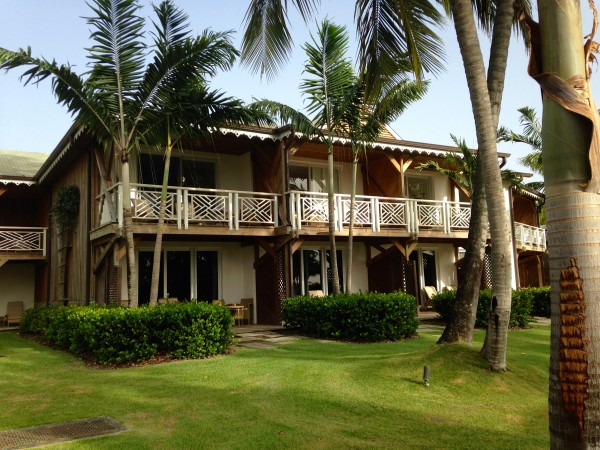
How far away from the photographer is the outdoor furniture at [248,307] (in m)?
16.5

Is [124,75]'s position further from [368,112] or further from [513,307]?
[513,307]

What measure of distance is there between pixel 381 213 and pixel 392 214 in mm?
342

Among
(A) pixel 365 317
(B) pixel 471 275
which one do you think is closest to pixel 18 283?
(A) pixel 365 317

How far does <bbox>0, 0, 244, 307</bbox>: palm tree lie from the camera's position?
10797mm

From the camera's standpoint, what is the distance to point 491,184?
6715 millimetres

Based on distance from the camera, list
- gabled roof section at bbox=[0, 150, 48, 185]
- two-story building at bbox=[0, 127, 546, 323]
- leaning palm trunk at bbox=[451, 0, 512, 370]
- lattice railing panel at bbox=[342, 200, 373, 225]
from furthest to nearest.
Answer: gabled roof section at bbox=[0, 150, 48, 185] < lattice railing panel at bbox=[342, 200, 373, 225] < two-story building at bbox=[0, 127, 546, 323] < leaning palm trunk at bbox=[451, 0, 512, 370]

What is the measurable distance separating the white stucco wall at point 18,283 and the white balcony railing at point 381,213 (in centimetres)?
1193

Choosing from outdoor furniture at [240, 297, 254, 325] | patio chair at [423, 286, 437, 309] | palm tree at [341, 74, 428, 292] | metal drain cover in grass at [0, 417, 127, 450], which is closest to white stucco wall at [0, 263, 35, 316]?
outdoor furniture at [240, 297, 254, 325]

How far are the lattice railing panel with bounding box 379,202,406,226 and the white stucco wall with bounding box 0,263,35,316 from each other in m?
14.1

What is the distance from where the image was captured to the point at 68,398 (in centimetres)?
708

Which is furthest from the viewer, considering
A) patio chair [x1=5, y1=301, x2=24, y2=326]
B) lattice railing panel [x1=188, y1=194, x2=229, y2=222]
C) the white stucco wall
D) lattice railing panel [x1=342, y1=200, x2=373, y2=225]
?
the white stucco wall

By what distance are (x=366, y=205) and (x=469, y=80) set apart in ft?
31.9

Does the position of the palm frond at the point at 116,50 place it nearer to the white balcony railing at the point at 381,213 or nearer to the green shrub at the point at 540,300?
the white balcony railing at the point at 381,213

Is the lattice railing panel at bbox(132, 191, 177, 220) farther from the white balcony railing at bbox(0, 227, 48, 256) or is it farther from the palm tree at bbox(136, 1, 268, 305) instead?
the white balcony railing at bbox(0, 227, 48, 256)
